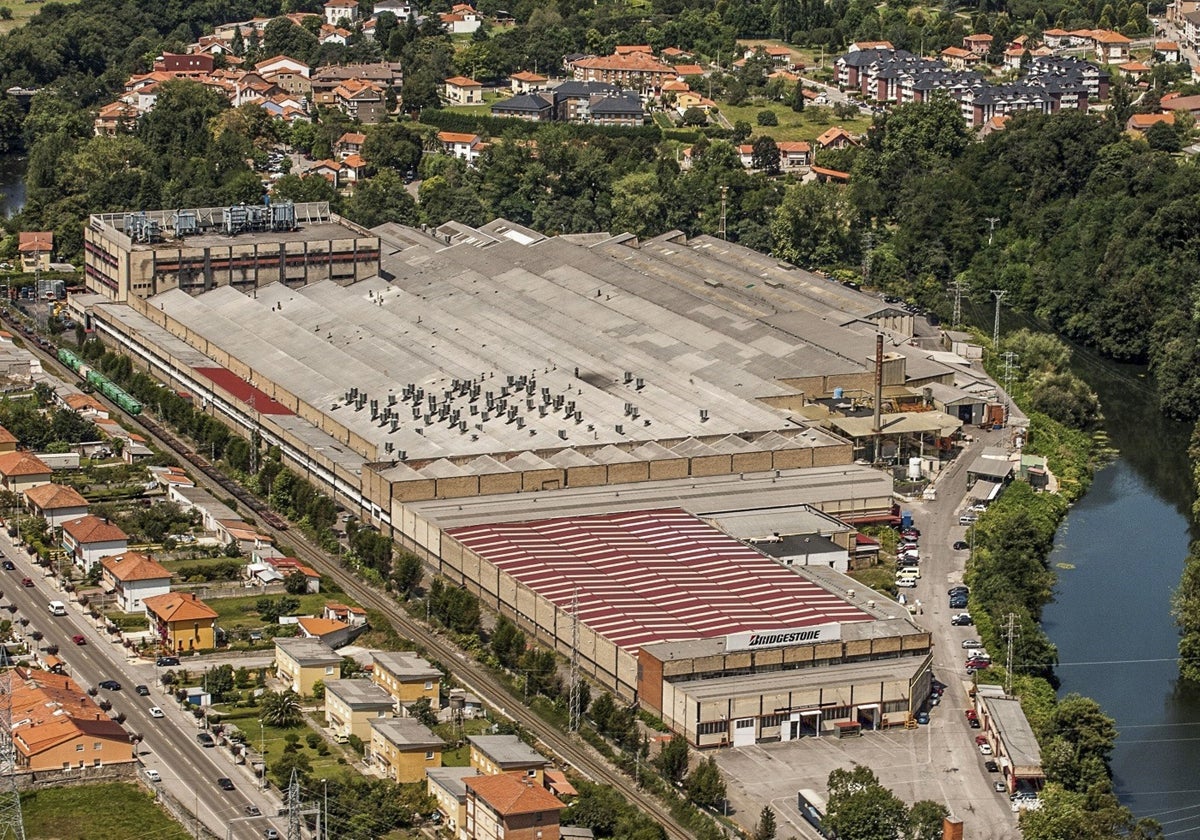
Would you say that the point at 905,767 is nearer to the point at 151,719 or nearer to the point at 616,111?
the point at 151,719

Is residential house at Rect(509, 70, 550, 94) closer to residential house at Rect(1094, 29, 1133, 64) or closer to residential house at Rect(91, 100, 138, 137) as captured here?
residential house at Rect(91, 100, 138, 137)

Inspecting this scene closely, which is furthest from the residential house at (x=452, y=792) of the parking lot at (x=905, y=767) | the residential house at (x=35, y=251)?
the residential house at (x=35, y=251)

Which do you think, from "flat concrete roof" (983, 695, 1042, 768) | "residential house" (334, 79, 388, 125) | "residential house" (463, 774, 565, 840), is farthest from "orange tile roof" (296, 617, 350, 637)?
"residential house" (334, 79, 388, 125)

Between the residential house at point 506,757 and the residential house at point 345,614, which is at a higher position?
the residential house at point 506,757

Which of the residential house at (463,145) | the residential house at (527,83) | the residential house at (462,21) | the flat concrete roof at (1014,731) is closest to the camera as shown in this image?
the flat concrete roof at (1014,731)

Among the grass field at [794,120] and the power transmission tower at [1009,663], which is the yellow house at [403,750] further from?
the grass field at [794,120]

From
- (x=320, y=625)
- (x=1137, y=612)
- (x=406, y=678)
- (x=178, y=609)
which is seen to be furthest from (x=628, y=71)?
(x=406, y=678)

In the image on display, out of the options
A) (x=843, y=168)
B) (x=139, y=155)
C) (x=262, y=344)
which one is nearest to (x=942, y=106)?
(x=843, y=168)

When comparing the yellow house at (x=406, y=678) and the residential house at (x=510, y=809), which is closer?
the residential house at (x=510, y=809)
